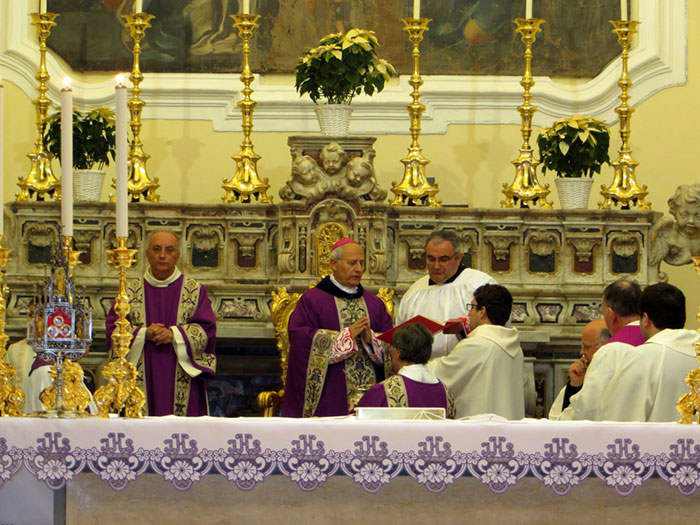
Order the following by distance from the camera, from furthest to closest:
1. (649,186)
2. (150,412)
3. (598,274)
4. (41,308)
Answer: (649,186) → (598,274) → (150,412) → (41,308)

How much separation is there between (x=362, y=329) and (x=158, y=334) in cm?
116

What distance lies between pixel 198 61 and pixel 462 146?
2060mm

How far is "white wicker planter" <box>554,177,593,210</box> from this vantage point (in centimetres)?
882

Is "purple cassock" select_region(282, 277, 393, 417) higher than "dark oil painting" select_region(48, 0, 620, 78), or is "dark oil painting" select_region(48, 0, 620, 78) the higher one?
"dark oil painting" select_region(48, 0, 620, 78)

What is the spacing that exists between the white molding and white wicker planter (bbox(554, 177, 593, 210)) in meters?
1.49

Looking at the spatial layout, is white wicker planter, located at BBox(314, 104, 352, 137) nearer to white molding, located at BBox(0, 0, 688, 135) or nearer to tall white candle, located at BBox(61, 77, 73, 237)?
white molding, located at BBox(0, 0, 688, 135)

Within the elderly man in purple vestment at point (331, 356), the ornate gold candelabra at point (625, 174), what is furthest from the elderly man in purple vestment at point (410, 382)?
the ornate gold candelabra at point (625, 174)

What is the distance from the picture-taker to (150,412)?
7.96 metres

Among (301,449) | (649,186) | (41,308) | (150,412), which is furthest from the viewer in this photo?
(649,186)

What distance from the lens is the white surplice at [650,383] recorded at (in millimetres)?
5535

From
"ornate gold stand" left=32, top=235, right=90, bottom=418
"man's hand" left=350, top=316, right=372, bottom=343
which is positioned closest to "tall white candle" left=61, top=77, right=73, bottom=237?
"ornate gold stand" left=32, top=235, right=90, bottom=418

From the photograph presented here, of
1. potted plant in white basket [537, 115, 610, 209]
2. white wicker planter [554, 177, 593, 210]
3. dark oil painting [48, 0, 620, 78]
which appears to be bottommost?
white wicker planter [554, 177, 593, 210]

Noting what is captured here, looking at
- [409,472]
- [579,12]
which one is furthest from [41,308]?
[579,12]

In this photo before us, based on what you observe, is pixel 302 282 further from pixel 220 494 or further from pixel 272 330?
pixel 220 494
